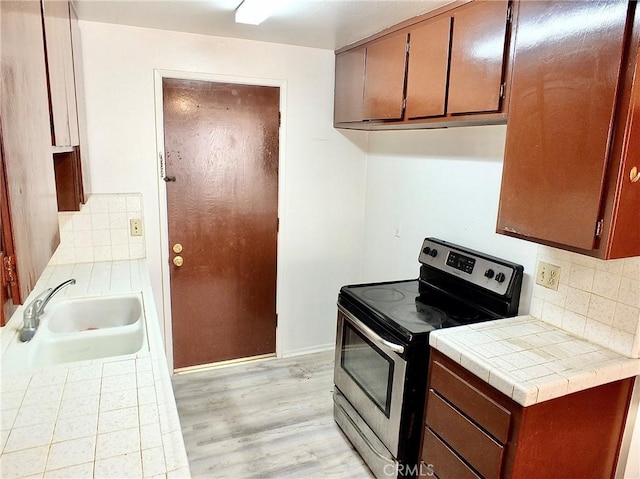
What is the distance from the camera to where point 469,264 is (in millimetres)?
2199

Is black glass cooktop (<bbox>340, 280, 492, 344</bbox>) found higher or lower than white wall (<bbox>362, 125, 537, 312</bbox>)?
lower

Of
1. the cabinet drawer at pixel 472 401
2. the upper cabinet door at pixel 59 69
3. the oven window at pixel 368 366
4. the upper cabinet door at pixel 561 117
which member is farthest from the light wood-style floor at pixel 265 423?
the upper cabinet door at pixel 59 69

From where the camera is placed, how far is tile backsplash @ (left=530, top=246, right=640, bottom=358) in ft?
5.02

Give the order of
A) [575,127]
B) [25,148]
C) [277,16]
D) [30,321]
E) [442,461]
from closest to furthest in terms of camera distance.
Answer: [25,148] → [575,127] → [30,321] → [442,461] → [277,16]

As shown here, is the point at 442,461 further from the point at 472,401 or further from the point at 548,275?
the point at 548,275

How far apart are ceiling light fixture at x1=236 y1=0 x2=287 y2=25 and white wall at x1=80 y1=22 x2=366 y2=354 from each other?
0.60 m

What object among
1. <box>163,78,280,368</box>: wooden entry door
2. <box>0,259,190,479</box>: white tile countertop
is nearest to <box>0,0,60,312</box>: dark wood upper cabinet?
<box>0,259,190,479</box>: white tile countertop

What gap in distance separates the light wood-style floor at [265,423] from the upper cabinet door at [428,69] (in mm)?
1907

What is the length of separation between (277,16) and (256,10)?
0.19 m

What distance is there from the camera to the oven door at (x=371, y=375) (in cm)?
193

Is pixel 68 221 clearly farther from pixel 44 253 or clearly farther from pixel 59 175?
pixel 44 253

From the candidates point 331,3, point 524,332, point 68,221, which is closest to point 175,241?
point 68,221

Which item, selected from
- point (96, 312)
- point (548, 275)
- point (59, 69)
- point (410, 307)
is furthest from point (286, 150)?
point (548, 275)

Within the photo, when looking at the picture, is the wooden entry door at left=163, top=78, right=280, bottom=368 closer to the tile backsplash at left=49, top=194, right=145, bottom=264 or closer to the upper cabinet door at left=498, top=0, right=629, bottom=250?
the tile backsplash at left=49, top=194, right=145, bottom=264
